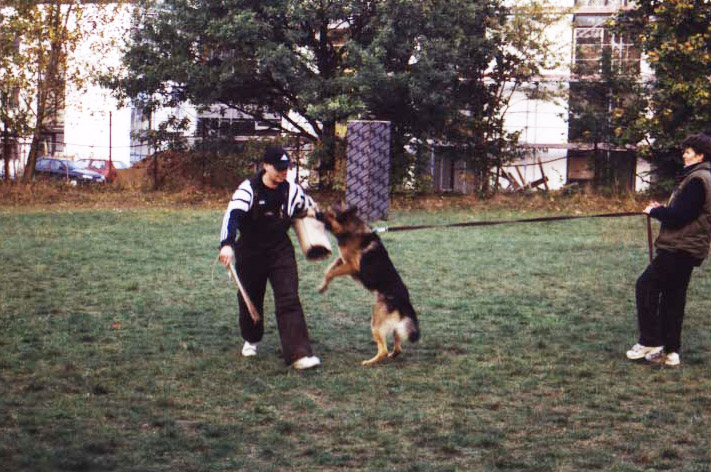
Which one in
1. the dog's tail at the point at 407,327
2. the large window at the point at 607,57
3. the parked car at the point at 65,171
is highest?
the large window at the point at 607,57

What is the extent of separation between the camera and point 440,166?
2488cm

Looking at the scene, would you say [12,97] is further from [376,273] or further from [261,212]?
[376,273]

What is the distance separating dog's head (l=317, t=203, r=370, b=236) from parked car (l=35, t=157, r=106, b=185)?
18840 millimetres

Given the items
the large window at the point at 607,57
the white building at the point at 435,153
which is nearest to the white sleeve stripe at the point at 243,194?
the white building at the point at 435,153

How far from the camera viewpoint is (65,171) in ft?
85.5

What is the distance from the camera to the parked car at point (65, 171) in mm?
24734

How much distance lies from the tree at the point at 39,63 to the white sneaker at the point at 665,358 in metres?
19.5

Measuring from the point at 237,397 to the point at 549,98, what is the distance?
2066 centimetres

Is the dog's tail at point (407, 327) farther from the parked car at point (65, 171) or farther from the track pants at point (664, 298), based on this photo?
the parked car at point (65, 171)

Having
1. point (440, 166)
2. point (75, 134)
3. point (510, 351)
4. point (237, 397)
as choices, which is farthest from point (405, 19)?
point (237, 397)

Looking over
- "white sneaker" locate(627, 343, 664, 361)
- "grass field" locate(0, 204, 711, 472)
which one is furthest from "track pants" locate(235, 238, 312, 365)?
"white sneaker" locate(627, 343, 664, 361)

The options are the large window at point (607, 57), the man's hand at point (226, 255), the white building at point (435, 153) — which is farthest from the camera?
the large window at point (607, 57)

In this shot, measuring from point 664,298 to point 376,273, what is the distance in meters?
2.26

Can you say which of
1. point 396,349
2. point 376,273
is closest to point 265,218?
point 376,273
